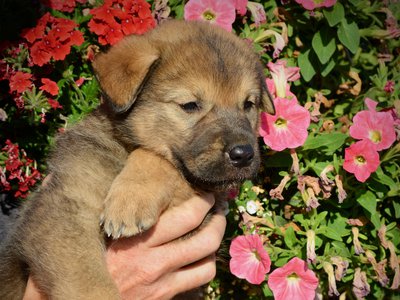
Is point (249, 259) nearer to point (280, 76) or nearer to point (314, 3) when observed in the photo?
point (280, 76)

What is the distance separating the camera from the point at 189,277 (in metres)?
2.74

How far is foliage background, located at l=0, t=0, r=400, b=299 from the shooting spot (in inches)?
127

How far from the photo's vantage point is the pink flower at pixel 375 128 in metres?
3.04

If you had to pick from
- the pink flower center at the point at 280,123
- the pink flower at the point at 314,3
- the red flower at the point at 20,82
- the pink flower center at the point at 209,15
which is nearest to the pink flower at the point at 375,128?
the pink flower center at the point at 280,123

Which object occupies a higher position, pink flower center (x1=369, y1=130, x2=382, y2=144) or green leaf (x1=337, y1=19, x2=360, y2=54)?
green leaf (x1=337, y1=19, x2=360, y2=54)

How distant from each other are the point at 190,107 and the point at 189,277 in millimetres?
899

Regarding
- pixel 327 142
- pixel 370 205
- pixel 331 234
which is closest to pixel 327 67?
pixel 327 142

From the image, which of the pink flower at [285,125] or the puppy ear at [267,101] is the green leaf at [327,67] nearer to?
the pink flower at [285,125]

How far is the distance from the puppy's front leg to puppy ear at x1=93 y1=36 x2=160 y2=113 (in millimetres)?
349

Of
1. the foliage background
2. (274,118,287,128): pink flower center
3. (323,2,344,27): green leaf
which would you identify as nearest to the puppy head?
(274,118,287,128): pink flower center

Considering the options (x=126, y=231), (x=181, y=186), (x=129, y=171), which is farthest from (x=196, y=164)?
(x=126, y=231)

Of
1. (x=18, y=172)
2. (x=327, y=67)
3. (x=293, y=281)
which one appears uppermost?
(x=327, y=67)

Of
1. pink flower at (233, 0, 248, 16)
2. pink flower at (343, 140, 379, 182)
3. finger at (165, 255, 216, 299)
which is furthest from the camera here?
pink flower at (233, 0, 248, 16)

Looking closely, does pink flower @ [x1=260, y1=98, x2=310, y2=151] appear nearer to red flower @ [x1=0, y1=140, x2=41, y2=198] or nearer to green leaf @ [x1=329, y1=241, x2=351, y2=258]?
green leaf @ [x1=329, y1=241, x2=351, y2=258]
